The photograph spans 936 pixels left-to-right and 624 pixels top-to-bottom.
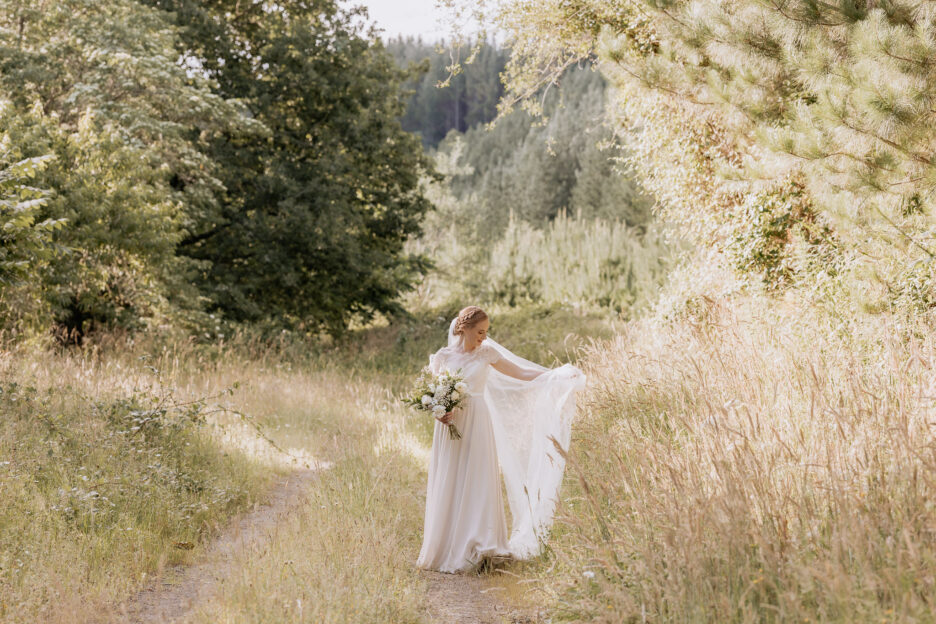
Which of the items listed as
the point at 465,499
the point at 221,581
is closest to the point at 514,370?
the point at 465,499

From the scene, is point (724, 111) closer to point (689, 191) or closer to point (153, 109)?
point (689, 191)

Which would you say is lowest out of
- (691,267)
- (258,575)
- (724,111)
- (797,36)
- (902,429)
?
(258,575)

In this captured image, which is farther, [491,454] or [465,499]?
[491,454]

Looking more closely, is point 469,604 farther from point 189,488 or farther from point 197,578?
point 189,488

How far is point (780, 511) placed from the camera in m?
3.79

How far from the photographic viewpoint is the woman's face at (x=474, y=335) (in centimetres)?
621

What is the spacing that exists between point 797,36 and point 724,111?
1555 mm

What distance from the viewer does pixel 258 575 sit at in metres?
4.55

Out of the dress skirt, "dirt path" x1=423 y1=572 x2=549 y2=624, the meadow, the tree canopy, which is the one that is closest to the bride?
the dress skirt

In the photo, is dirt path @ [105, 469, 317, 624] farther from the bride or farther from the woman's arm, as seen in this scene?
the woman's arm

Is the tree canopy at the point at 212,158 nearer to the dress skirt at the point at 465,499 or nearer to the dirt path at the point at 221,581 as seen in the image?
the dirt path at the point at 221,581

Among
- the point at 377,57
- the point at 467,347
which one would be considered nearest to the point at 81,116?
the point at 377,57

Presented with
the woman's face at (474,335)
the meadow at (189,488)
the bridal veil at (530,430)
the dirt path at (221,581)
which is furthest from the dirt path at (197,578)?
the woman's face at (474,335)

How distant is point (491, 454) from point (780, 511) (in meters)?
2.70
